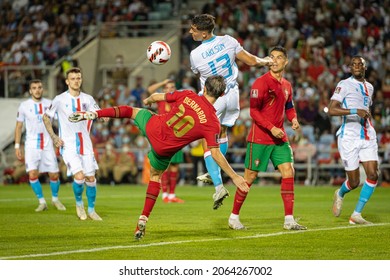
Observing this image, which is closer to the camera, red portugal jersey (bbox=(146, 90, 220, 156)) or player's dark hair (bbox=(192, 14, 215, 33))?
red portugal jersey (bbox=(146, 90, 220, 156))

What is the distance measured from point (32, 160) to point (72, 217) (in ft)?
10.1

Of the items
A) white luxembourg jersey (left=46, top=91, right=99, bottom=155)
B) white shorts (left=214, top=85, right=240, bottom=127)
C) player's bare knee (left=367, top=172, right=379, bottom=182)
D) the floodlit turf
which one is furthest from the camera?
white luxembourg jersey (left=46, top=91, right=99, bottom=155)

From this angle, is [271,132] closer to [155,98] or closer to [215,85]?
[215,85]

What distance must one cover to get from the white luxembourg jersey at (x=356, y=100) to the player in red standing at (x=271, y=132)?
1.52 metres

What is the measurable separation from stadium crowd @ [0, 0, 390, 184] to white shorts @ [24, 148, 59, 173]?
10.7 m

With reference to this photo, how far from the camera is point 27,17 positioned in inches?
1468

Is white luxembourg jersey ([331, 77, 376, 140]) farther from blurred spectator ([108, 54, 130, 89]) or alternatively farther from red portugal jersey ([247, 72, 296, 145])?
blurred spectator ([108, 54, 130, 89])

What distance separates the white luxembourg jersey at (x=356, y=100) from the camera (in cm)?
1490

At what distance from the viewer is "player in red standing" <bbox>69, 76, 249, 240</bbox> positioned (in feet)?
38.4

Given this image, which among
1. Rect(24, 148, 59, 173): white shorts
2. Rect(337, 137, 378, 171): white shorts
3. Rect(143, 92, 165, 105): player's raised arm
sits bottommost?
Rect(24, 148, 59, 173): white shorts

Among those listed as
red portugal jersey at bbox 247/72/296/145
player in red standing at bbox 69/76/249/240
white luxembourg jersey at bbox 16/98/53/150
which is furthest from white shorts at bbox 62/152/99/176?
player in red standing at bbox 69/76/249/240

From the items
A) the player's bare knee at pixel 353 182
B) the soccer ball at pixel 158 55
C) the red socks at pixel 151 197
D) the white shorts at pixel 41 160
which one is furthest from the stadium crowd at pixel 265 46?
the red socks at pixel 151 197

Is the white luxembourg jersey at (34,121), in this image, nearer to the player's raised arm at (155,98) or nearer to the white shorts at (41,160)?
the white shorts at (41,160)
